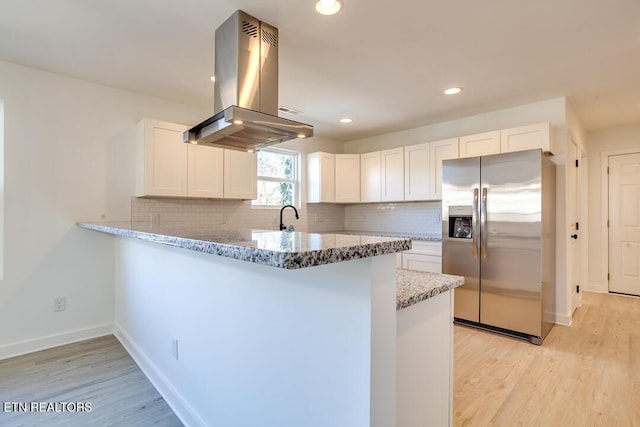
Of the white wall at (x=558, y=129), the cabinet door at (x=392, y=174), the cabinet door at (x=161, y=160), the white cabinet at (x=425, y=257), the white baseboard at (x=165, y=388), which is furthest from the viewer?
the cabinet door at (x=392, y=174)

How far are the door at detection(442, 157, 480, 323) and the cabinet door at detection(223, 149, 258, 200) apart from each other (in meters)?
2.22

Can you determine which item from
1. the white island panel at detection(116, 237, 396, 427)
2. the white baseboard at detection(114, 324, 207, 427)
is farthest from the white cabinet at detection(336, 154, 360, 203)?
the white baseboard at detection(114, 324, 207, 427)

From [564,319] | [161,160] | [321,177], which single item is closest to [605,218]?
[564,319]

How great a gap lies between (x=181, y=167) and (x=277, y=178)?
1.60 meters

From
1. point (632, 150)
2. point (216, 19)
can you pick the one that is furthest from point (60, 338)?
point (632, 150)

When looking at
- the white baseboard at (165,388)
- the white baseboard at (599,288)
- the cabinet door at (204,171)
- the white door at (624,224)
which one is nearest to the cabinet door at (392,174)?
the cabinet door at (204,171)

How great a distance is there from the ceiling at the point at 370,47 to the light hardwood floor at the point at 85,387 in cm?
244

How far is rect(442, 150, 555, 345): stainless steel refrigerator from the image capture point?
9.62 feet

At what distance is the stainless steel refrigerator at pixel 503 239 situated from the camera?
115 inches

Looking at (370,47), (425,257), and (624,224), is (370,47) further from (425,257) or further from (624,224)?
(624,224)

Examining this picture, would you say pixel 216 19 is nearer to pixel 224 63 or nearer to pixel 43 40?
pixel 224 63

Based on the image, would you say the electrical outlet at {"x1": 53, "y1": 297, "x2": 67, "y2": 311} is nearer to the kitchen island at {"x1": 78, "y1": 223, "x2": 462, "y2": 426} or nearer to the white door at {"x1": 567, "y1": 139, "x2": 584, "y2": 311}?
the kitchen island at {"x1": 78, "y1": 223, "x2": 462, "y2": 426}

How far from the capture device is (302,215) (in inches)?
194

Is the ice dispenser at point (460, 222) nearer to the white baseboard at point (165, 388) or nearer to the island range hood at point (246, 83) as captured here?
the island range hood at point (246, 83)
